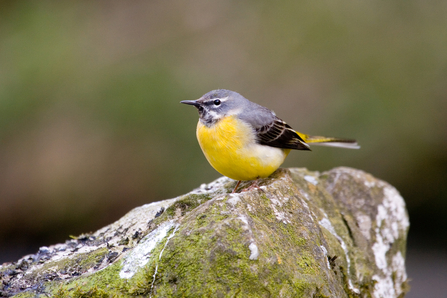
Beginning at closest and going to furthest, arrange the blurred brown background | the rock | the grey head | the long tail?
the rock < the grey head < the long tail < the blurred brown background

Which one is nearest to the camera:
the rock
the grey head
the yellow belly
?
the rock

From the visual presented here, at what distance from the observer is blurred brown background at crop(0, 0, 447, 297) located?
11602 mm

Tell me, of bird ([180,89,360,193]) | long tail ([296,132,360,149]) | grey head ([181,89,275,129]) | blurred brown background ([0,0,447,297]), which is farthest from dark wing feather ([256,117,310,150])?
blurred brown background ([0,0,447,297])

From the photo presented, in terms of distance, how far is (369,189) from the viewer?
7.15 meters

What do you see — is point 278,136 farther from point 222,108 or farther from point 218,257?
point 218,257

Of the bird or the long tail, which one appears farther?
the long tail

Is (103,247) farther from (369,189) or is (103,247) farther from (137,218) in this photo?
(369,189)

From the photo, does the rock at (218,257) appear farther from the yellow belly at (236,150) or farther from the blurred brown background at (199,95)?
the blurred brown background at (199,95)

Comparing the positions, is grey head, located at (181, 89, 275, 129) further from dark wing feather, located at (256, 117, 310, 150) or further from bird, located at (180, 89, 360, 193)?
dark wing feather, located at (256, 117, 310, 150)

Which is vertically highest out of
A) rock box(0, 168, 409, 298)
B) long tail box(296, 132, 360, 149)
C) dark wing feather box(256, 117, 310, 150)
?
dark wing feather box(256, 117, 310, 150)

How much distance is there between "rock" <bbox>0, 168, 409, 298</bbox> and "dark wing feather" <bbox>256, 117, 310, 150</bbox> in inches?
19.0

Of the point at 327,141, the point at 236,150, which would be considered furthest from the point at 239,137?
the point at 327,141

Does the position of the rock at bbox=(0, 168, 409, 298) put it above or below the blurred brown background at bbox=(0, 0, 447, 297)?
below

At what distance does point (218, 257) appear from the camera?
13.2 feet
